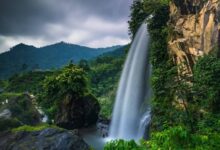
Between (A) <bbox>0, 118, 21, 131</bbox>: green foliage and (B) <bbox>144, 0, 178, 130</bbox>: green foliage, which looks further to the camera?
(B) <bbox>144, 0, 178, 130</bbox>: green foliage

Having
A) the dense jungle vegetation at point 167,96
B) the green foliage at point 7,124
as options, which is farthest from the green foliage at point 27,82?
the green foliage at point 7,124

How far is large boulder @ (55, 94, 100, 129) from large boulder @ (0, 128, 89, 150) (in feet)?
67.2

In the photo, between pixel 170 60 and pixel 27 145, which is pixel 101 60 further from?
pixel 27 145

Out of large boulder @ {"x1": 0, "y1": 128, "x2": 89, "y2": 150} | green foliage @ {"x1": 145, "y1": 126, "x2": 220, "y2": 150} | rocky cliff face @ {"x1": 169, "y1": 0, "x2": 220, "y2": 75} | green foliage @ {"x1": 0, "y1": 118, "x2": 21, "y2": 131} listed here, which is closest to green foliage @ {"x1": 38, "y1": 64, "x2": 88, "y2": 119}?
rocky cliff face @ {"x1": 169, "y1": 0, "x2": 220, "y2": 75}

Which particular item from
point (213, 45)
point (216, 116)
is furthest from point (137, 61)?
point (216, 116)

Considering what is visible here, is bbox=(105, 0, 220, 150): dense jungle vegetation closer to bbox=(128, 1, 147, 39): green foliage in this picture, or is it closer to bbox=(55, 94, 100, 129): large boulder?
bbox=(128, 1, 147, 39): green foliage

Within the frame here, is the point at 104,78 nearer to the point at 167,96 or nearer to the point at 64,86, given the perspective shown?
the point at 64,86

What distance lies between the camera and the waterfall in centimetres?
3102

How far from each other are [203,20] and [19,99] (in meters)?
18.5

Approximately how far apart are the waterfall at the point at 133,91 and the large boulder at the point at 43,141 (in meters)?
15.1

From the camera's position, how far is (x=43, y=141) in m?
14.6

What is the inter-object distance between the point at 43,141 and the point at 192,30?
1265 centimetres

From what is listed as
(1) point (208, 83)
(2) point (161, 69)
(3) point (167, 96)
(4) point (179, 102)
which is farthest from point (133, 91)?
(1) point (208, 83)

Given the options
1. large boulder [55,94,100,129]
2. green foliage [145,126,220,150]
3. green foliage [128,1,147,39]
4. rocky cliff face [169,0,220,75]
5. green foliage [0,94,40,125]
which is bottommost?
large boulder [55,94,100,129]
